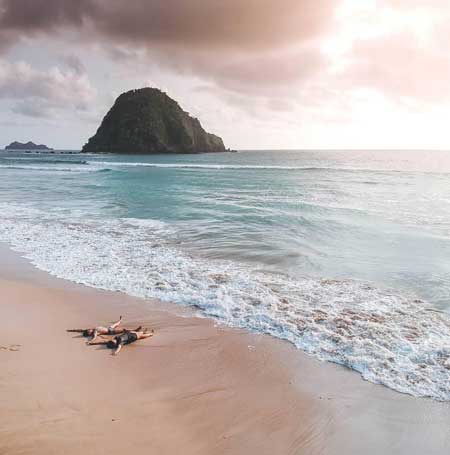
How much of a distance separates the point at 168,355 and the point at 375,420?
9.70 ft

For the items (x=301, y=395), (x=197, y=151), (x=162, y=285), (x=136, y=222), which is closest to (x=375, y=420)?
(x=301, y=395)

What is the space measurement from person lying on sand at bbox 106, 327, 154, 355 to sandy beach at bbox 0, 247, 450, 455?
13 cm

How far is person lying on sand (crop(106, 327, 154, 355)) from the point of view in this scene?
5950 millimetres

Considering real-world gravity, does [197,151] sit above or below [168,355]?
above

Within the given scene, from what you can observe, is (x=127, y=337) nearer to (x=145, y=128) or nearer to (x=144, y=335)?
(x=144, y=335)

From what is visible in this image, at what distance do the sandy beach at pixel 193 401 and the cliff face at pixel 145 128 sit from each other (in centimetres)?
14219

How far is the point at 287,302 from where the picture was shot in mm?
8016

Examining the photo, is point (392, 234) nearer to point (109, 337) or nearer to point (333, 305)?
point (333, 305)

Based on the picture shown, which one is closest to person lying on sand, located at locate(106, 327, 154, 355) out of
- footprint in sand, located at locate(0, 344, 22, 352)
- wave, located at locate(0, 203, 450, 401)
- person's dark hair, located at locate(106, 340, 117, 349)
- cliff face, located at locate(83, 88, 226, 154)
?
Answer: person's dark hair, located at locate(106, 340, 117, 349)

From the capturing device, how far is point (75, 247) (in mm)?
12367

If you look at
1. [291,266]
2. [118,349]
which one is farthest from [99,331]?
[291,266]

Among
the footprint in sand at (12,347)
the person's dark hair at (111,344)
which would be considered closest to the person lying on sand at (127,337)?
the person's dark hair at (111,344)

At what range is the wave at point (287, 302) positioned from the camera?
570 cm

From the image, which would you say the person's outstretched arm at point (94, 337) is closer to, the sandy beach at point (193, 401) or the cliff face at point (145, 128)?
the sandy beach at point (193, 401)
